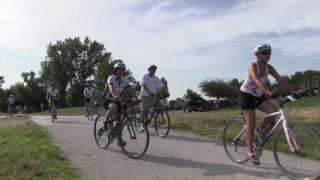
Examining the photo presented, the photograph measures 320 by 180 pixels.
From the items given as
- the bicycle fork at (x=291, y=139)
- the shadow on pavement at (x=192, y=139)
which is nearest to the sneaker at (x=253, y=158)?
the bicycle fork at (x=291, y=139)

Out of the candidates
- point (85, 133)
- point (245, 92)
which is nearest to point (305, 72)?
point (85, 133)

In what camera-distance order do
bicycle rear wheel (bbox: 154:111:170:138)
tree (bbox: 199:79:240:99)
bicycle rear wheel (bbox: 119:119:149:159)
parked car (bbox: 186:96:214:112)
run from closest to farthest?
bicycle rear wheel (bbox: 119:119:149:159), bicycle rear wheel (bbox: 154:111:170:138), parked car (bbox: 186:96:214:112), tree (bbox: 199:79:240:99)

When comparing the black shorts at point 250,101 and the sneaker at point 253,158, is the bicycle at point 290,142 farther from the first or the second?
the black shorts at point 250,101

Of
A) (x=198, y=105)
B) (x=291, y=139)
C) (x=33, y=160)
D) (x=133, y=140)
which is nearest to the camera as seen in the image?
(x=291, y=139)

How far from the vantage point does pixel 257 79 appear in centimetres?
948

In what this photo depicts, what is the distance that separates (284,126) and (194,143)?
5.04 meters

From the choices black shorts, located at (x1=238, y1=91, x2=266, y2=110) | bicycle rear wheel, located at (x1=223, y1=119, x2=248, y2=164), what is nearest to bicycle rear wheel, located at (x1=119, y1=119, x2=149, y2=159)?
bicycle rear wheel, located at (x1=223, y1=119, x2=248, y2=164)

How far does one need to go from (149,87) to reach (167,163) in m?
5.57

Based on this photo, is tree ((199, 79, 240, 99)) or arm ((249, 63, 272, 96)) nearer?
arm ((249, 63, 272, 96))

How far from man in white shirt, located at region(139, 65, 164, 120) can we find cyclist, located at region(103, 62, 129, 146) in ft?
11.0

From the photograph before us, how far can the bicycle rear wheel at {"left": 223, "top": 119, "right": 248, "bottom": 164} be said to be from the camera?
417 inches

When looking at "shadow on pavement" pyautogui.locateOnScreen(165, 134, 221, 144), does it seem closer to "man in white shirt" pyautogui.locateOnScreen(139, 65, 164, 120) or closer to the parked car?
"man in white shirt" pyautogui.locateOnScreen(139, 65, 164, 120)

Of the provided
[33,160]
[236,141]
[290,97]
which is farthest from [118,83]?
[290,97]

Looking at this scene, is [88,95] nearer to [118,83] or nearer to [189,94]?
[118,83]
